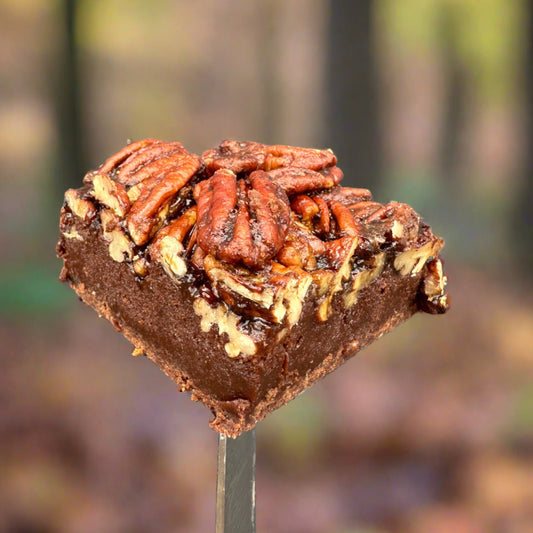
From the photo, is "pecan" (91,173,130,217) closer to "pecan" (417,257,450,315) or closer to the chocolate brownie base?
the chocolate brownie base

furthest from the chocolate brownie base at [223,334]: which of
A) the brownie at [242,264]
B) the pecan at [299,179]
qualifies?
the pecan at [299,179]

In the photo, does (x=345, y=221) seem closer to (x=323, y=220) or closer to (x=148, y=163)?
(x=323, y=220)

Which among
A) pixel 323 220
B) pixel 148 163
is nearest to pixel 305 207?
pixel 323 220

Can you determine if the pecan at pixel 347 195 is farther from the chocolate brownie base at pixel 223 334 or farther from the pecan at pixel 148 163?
the pecan at pixel 148 163

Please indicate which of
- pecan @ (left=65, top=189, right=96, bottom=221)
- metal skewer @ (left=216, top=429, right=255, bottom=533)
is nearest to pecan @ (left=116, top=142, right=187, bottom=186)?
pecan @ (left=65, top=189, right=96, bottom=221)

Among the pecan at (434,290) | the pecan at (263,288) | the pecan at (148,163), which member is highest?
the pecan at (148,163)

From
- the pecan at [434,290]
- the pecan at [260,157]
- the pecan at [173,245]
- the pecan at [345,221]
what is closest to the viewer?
the pecan at [173,245]

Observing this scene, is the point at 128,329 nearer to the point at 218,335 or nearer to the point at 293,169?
the point at 218,335

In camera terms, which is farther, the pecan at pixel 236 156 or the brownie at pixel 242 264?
the pecan at pixel 236 156
